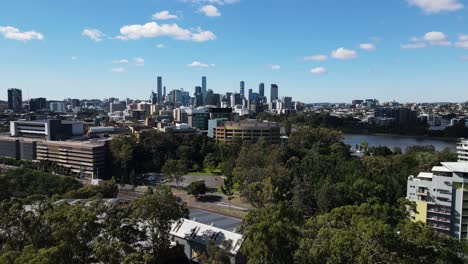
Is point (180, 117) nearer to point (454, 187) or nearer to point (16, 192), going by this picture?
point (16, 192)

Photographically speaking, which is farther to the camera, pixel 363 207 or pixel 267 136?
pixel 267 136

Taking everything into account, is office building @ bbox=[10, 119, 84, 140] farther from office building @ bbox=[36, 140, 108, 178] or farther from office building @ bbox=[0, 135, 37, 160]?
office building @ bbox=[36, 140, 108, 178]

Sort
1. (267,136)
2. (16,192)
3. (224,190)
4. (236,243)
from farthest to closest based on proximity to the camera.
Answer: (267,136) → (224,190) → (16,192) → (236,243)

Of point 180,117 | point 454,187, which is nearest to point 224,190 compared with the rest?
point 454,187

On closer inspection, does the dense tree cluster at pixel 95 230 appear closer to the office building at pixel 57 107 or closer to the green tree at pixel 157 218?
the green tree at pixel 157 218

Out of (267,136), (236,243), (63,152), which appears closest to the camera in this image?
(236,243)

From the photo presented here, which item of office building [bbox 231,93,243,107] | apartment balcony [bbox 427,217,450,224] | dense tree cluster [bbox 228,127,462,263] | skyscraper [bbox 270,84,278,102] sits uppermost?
skyscraper [bbox 270,84,278,102]

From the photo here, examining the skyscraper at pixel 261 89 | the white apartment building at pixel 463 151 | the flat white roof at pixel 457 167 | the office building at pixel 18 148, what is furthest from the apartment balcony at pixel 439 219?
the skyscraper at pixel 261 89

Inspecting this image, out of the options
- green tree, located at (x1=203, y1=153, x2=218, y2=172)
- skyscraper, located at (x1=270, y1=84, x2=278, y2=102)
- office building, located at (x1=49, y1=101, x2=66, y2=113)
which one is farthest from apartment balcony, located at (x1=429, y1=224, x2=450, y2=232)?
skyscraper, located at (x1=270, y1=84, x2=278, y2=102)
